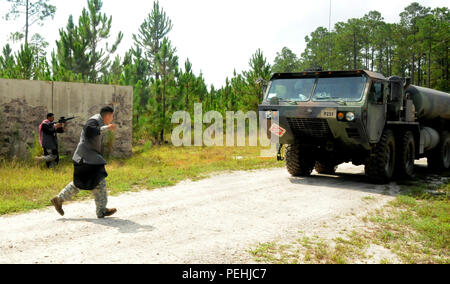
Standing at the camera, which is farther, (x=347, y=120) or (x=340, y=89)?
(x=340, y=89)

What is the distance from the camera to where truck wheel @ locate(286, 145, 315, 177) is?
10.1m

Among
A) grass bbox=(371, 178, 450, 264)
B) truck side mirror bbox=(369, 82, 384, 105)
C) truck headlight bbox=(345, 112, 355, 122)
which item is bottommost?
grass bbox=(371, 178, 450, 264)

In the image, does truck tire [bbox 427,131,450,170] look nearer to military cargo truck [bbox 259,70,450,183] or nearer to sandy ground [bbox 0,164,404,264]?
military cargo truck [bbox 259,70,450,183]

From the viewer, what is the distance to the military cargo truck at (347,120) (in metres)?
8.55

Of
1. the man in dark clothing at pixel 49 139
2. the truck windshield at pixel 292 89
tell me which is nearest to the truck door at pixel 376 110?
the truck windshield at pixel 292 89

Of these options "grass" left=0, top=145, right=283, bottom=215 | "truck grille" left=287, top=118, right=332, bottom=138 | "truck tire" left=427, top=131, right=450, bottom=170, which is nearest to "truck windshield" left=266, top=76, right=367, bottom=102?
"truck grille" left=287, top=118, right=332, bottom=138

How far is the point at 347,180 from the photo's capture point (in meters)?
10.0

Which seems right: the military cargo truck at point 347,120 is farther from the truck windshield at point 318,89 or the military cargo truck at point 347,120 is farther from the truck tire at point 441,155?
the truck tire at point 441,155

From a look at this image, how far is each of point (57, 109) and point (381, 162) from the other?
965 centimetres

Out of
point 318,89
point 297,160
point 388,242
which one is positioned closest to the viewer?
point 388,242

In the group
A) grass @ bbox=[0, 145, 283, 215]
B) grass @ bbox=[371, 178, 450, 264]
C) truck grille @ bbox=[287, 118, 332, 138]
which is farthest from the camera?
truck grille @ bbox=[287, 118, 332, 138]

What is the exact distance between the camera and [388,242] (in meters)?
5.04

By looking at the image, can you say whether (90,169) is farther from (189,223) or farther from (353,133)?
(353,133)

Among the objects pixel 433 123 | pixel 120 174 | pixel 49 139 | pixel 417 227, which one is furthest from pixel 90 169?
pixel 433 123
